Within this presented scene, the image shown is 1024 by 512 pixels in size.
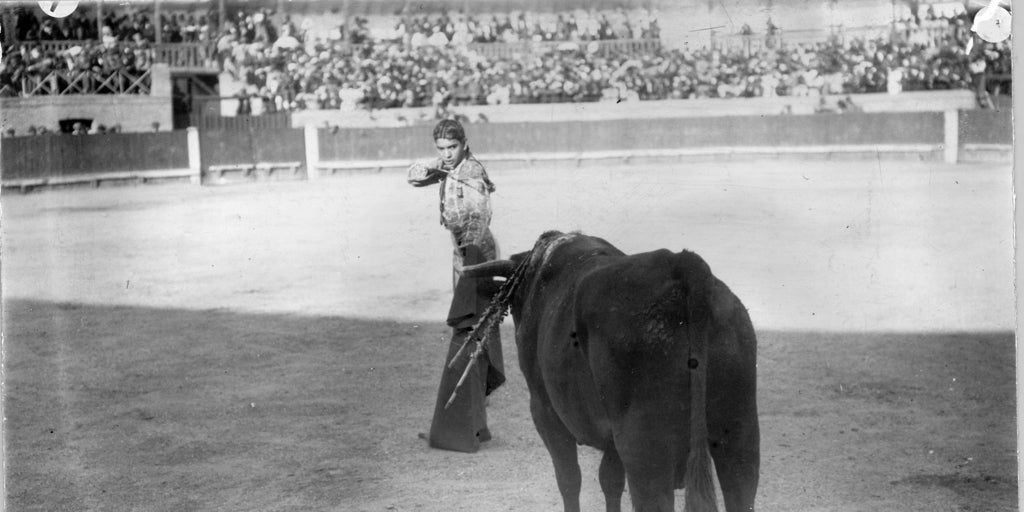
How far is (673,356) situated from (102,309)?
5737 mm

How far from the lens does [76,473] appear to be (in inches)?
161

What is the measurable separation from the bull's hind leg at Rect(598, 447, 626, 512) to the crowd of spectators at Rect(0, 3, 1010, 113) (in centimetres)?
700

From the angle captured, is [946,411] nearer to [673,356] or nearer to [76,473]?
[673,356]

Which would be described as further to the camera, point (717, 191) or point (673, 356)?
point (717, 191)

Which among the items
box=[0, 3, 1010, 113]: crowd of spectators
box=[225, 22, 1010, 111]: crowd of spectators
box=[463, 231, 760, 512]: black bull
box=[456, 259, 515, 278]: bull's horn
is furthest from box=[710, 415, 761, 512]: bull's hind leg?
box=[225, 22, 1010, 111]: crowd of spectators

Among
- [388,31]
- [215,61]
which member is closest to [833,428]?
[388,31]

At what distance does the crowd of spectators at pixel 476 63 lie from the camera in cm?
1095

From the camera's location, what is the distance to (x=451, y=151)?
4.18m

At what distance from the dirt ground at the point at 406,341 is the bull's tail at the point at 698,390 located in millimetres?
1115

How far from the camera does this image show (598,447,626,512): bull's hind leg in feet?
9.62

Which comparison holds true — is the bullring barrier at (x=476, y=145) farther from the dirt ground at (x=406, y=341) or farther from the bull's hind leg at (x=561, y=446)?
the bull's hind leg at (x=561, y=446)

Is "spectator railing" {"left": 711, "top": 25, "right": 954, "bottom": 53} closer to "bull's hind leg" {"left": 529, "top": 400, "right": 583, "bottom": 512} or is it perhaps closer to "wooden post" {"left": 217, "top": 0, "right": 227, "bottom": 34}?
"wooden post" {"left": 217, "top": 0, "right": 227, "bottom": 34}

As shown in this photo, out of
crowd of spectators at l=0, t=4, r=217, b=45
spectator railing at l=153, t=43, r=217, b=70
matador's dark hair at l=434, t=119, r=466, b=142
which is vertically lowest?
matador's dark hair at l=434, t=119, r=466, b=142

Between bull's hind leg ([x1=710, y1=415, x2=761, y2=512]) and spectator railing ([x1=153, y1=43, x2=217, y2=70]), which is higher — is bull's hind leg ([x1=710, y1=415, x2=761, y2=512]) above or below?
below
